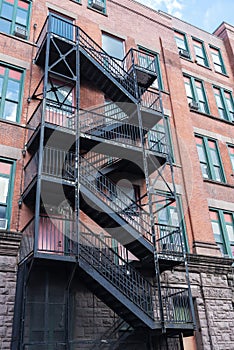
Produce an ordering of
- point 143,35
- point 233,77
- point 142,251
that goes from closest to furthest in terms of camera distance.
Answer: point 142,251 → point 143,35 → point 233,77

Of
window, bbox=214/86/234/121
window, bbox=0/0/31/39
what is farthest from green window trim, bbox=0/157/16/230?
window, bbox=214/86/234/121

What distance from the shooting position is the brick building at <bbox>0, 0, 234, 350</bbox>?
425 inches

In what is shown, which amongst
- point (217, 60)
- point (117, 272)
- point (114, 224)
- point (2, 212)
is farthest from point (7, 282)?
point (217, 60)

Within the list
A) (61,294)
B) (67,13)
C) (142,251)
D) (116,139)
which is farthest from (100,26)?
(61,294)

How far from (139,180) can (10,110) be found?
5.70 m

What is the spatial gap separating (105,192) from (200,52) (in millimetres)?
13897

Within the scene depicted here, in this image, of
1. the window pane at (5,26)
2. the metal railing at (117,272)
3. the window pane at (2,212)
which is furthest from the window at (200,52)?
the window pane at (2,212)

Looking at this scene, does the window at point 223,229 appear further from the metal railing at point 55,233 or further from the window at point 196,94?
the metal railing at point 55,233

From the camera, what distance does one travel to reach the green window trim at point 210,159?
18.0 m

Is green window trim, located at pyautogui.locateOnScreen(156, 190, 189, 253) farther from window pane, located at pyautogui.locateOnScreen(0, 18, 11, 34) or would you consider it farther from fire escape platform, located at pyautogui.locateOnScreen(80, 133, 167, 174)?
window pane, located at pyautogui.locateOnScreen(0, 18, 11, 34)

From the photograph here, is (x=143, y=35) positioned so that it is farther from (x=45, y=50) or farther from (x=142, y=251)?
(x=142, y=251)

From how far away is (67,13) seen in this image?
17.6 meters

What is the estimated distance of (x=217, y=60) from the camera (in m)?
23.8

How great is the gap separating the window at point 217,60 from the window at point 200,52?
2.61ft
